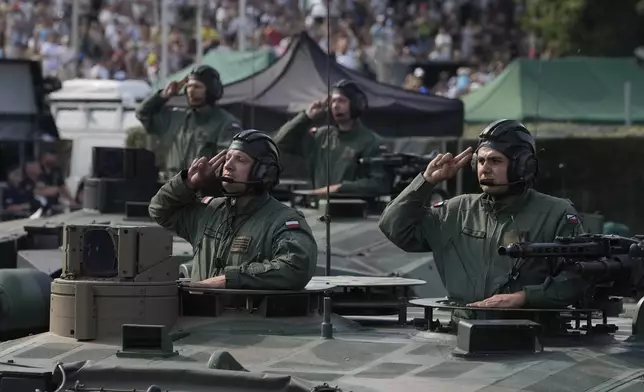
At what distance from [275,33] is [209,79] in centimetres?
2159

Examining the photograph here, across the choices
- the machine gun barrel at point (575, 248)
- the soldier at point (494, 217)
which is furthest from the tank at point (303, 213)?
the machine gun barrel at point (575, 248)

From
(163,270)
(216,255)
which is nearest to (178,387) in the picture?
(163,270)

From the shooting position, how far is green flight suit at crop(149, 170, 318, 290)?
1316 centimetres

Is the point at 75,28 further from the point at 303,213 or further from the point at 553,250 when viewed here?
the point at 553,250

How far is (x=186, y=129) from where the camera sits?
22688 mm

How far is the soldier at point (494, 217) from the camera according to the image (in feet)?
42.1

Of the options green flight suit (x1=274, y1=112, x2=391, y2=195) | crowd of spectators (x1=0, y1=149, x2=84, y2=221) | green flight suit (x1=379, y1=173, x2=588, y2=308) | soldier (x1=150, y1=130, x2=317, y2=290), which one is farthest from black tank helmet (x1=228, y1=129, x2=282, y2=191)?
crowd of spectators (x1=0, y1=149, x2=84, y2=221)

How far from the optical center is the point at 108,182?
21.6m

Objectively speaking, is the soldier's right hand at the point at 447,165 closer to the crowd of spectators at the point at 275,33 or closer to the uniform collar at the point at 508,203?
the uniform collar at the point at 508,203

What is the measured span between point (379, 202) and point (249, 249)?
8206mm

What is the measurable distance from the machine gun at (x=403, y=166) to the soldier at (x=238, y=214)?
7220 mm

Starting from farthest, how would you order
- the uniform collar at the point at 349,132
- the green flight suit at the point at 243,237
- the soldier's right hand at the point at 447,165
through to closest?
1. the uniform collar at the point at 349,132
2. the green flight suit at the point at 243,237
3. the soldier's right hand at the point at 447,165

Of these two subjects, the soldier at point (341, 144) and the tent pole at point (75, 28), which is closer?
the soldier at point (341, 144)

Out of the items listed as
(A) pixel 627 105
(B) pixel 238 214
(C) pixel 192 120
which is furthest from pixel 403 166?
(A) pixel 627 105
